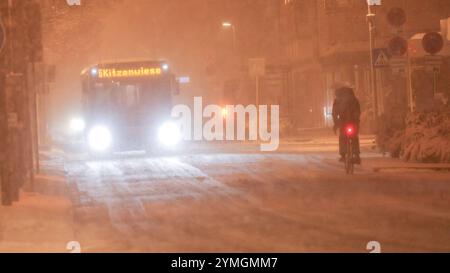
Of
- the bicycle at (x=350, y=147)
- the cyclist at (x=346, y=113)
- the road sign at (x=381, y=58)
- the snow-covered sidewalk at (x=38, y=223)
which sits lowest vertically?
the snow-covered sidewalk at (x=38, y=223)

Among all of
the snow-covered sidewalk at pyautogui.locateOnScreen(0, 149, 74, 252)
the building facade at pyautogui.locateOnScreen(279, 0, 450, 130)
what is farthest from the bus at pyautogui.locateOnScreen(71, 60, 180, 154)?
the building facade at pyautogui.locateOnScreen(279, 0, 450, 130)

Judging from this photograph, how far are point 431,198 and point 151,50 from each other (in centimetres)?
6149

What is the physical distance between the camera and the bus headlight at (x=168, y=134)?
31.3 m

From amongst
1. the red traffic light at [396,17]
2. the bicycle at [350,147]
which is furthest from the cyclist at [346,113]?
the red traffic light at [396,17]

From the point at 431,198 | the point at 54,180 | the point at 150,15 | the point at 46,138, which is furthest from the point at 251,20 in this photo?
the point at 431,198

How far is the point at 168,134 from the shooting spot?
103ft

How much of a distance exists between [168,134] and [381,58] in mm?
9160

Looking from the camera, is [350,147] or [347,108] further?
[347,108]

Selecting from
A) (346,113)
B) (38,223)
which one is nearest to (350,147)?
(346,113)

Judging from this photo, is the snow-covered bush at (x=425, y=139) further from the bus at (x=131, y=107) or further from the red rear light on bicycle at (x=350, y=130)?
the bus at (x=131, y=107)

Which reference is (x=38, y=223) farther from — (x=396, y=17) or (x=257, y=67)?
(x=257, y=67)

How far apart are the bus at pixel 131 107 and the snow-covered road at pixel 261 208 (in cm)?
727

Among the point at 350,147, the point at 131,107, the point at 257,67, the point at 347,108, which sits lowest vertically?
the point at 350,147

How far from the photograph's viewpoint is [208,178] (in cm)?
2017
